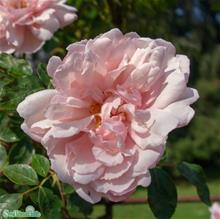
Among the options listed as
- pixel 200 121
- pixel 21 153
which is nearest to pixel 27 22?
pixel 21 153

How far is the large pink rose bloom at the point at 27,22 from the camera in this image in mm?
1074

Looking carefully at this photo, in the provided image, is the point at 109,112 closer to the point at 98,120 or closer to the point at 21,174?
the point at 98,120

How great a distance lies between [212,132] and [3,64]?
33.3ft

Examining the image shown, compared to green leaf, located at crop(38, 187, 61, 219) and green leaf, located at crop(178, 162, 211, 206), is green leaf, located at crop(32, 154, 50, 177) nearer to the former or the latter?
green leaf, located at crop(38, 187, 61, 219)

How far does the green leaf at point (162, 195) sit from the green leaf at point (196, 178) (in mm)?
85

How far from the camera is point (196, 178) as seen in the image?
992mm

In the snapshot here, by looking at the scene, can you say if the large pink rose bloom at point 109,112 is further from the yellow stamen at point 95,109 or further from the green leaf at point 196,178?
the green leaf at point 196,178

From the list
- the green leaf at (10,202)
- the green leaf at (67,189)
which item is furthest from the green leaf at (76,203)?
the green leaf at (10,202)

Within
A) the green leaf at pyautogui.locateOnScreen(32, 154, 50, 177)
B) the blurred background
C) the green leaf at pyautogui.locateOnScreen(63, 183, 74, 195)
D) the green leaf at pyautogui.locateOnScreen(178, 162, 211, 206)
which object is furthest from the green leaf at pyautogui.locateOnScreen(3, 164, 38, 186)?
the blurred background

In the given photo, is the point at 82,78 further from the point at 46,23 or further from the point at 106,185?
the point at 46,23

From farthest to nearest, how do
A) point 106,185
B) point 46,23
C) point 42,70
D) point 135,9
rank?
point 135,9
point 46,23
point 42,70
point 106,185

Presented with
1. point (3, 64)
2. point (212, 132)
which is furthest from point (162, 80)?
point (212, 132)

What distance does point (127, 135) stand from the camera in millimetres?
758

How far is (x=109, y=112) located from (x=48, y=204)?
17cm
